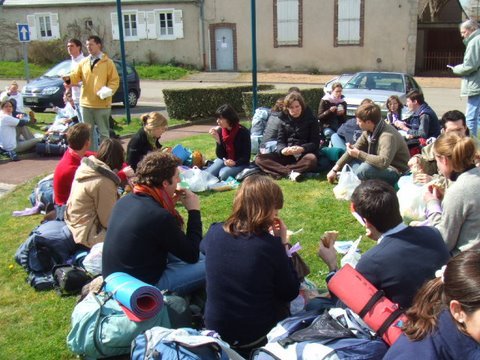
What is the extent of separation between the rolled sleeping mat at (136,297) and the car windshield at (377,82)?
10.6 metres

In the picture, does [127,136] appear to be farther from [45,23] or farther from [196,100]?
[45,23]

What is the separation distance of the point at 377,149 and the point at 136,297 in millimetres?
4208

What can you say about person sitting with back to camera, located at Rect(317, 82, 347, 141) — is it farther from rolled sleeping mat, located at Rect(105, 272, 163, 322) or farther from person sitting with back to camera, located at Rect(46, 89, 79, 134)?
rolled sleeping mat, located at Rect(105, 272, 163, 322)

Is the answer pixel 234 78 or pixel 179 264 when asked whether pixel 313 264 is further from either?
pixel 234 78

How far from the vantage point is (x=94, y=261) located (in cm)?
457

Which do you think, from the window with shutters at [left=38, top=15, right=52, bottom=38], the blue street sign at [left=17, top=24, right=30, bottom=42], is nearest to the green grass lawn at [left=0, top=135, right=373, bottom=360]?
the blue street sign at [left=17, top=24, right=30, bottom=42]

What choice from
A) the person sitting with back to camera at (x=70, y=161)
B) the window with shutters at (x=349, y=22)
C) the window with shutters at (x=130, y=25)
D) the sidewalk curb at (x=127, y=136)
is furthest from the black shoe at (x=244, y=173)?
the window with shutters at (x=130, y=25)

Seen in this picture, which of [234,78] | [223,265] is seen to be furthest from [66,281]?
[234,78]

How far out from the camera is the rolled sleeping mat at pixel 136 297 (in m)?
3.45

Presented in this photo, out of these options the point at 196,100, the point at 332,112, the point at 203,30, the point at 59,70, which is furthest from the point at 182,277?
the point at 203,30

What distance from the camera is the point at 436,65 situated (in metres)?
30.4

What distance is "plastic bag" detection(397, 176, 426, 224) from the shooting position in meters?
5.80

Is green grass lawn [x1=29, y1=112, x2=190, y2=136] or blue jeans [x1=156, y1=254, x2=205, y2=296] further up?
blue jeans [x1=156, y1=254, x2=205, y2=296]

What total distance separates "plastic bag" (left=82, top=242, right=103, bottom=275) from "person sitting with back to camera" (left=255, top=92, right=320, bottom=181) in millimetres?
3771
